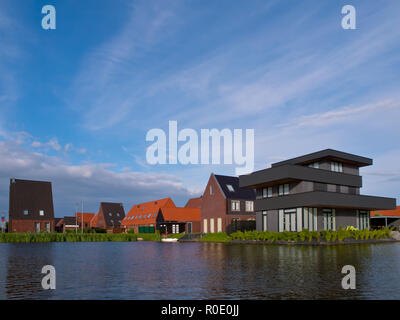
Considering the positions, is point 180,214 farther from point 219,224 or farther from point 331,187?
point 331,187

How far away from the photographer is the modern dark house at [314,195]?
131 ft

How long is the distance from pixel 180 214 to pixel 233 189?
51.3 ft

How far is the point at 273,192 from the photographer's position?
44.8 m

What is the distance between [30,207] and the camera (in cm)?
7156

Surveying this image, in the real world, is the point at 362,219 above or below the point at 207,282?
below

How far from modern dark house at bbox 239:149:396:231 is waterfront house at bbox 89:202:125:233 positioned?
5658 centimetres

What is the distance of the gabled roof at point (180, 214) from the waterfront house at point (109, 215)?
92.7 ft

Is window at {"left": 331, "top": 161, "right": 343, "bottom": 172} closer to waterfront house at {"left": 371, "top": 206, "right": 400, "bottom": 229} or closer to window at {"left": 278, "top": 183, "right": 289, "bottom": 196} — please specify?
window at {"left": 278, "top": 183, "right": 289, "bottom": 196}

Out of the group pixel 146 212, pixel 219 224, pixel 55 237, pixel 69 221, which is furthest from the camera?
pixel 69 221

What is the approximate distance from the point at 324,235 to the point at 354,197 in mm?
9153

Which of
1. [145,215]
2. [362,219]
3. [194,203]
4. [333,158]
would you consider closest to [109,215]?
[145,215]

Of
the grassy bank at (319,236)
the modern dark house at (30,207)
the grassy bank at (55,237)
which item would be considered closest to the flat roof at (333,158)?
the grassy bank at (319,236)
